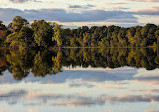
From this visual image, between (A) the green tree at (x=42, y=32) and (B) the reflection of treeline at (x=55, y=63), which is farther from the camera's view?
(A) the green tree at (x=42, y=32)

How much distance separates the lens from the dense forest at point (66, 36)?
257 feet

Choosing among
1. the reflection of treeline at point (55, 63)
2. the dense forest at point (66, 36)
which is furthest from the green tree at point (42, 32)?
the reflection of treeline at point (55, 63)

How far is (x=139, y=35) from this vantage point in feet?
349

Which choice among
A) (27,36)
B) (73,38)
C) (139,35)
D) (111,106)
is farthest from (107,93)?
(73,38)

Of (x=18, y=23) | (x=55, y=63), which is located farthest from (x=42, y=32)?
(x=55, y=63)

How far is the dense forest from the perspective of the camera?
78250 mm

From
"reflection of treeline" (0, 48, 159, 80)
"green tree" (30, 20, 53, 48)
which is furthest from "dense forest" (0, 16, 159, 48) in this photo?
"reflection of treeline" (0, 48, 159, 80)

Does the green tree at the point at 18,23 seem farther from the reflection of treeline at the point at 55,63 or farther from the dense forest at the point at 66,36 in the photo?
the reflection of treeline at the point at 55,63

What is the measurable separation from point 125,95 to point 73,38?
108820 millimetres

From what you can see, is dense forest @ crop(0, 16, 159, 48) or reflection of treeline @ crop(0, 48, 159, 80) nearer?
reflection of treeline @ crop(0, 48, 159, 80)

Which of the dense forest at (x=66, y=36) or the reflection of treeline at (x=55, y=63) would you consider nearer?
the reflection of treeline at (x=55, y=63)

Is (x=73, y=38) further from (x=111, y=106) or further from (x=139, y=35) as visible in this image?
(x=111, y=106)

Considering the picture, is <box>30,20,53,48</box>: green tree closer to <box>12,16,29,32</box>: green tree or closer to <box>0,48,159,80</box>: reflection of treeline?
<box>12,16,29,32</box>: green tree

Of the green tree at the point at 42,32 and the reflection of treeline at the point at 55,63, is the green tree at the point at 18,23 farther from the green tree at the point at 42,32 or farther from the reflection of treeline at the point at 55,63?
the reflection of treeline at the point at 55,63
